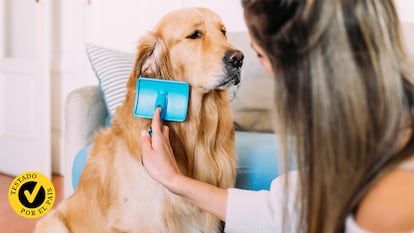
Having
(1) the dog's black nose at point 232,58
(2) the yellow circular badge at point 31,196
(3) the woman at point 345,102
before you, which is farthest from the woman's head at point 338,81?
(2) the yellow circular badge at point 31,196

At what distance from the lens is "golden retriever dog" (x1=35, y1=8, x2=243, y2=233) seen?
3.57 feet

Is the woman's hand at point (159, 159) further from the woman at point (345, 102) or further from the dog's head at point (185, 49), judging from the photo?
the woman at point (345, 102)

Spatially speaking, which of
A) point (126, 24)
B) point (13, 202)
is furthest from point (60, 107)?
point (13, 202)

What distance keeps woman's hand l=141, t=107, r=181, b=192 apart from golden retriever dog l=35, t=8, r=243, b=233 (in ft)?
0.35

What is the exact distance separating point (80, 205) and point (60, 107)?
1.39m

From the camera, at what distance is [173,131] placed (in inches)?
43.6

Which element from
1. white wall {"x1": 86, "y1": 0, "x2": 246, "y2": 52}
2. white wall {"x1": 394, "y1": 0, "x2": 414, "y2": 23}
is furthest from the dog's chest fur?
white wall {"x1": 394, "y1": 0, "x2": 414, "y2": 23}

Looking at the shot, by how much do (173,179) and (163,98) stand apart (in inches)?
8.1

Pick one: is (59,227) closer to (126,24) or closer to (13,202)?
(13,202)

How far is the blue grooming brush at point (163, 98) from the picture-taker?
1054mm

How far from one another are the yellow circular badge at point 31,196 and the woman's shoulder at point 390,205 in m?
0.96

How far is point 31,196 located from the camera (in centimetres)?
131

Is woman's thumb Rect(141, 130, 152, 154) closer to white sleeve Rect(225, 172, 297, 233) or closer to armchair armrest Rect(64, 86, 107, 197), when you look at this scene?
white sleeve Rect(225, 172, 297, 233)

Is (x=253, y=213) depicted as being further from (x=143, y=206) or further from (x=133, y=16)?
(x=133, y=16)
